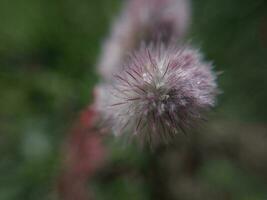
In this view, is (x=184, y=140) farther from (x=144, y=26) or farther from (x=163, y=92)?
(x=163, y=92)

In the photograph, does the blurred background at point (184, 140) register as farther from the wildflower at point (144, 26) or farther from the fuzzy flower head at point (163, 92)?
the fuzzy flower head at point (163, 92)

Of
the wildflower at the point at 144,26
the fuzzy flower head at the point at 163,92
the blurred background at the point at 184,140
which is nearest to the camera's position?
the fuzzy flower head at the point at 163,92

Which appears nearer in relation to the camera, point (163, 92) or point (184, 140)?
point (163, 92)

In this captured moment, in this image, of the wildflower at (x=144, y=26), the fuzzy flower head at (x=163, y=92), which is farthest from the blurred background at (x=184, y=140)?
the fuzzy flower head at (x=163, y=92)

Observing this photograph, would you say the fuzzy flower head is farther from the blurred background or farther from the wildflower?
the blurred background

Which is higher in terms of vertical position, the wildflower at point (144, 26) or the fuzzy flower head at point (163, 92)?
the wildflower at point (144, 26)

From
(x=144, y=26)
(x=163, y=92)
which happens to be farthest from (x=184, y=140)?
(x=163, y=92)

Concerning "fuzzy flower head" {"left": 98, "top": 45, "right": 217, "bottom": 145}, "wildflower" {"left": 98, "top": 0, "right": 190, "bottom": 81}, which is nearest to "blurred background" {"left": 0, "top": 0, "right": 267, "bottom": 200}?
"wildflower" {"left": 98, "top": 0, "right": 190, "bottom": 81}
